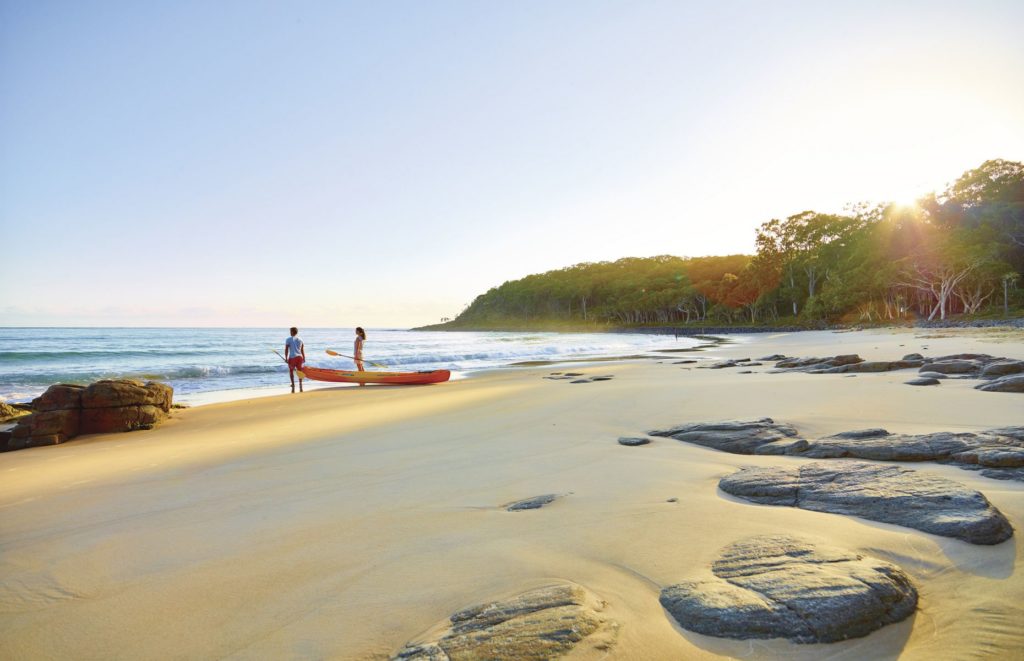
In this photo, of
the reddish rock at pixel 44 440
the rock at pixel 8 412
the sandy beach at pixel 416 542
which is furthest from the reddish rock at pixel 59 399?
the sandy beach at pixel 416 542

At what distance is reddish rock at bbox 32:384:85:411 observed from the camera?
7879 millimetres

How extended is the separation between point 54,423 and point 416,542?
813 cm

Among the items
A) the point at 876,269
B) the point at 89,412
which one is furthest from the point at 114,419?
the point at 876,269

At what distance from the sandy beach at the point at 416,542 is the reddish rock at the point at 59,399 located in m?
2.64

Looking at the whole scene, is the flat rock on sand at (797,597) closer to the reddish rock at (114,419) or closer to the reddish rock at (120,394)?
the reddish rock at (114,419)

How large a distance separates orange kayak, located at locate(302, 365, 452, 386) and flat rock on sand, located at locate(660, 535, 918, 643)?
13.0m

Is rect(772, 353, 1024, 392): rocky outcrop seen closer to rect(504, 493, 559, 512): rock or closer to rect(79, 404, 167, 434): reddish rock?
rect(504, 493, 559, 512): rock

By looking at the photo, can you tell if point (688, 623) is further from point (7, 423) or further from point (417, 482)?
point (7, 423)

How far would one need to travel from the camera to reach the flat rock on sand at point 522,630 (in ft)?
5.31

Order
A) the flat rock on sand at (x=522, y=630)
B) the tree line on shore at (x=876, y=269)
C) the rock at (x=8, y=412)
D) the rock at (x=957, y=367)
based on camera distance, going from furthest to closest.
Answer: the tree line on shore at (x=876, y=269) < the rock at (x=8, y=412) < the rock at (x=957, y=367) < the flat rock on sand at (x=522, y=630)

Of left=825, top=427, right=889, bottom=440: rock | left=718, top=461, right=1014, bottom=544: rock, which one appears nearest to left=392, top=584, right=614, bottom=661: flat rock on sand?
left=718, top=461, right=1014, bottom=544: rock

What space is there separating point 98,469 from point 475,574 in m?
5.34

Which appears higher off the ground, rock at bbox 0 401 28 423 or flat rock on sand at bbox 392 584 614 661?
flat rock on sand at bbox 392 584 614 661

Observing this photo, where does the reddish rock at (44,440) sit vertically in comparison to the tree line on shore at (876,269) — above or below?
below
